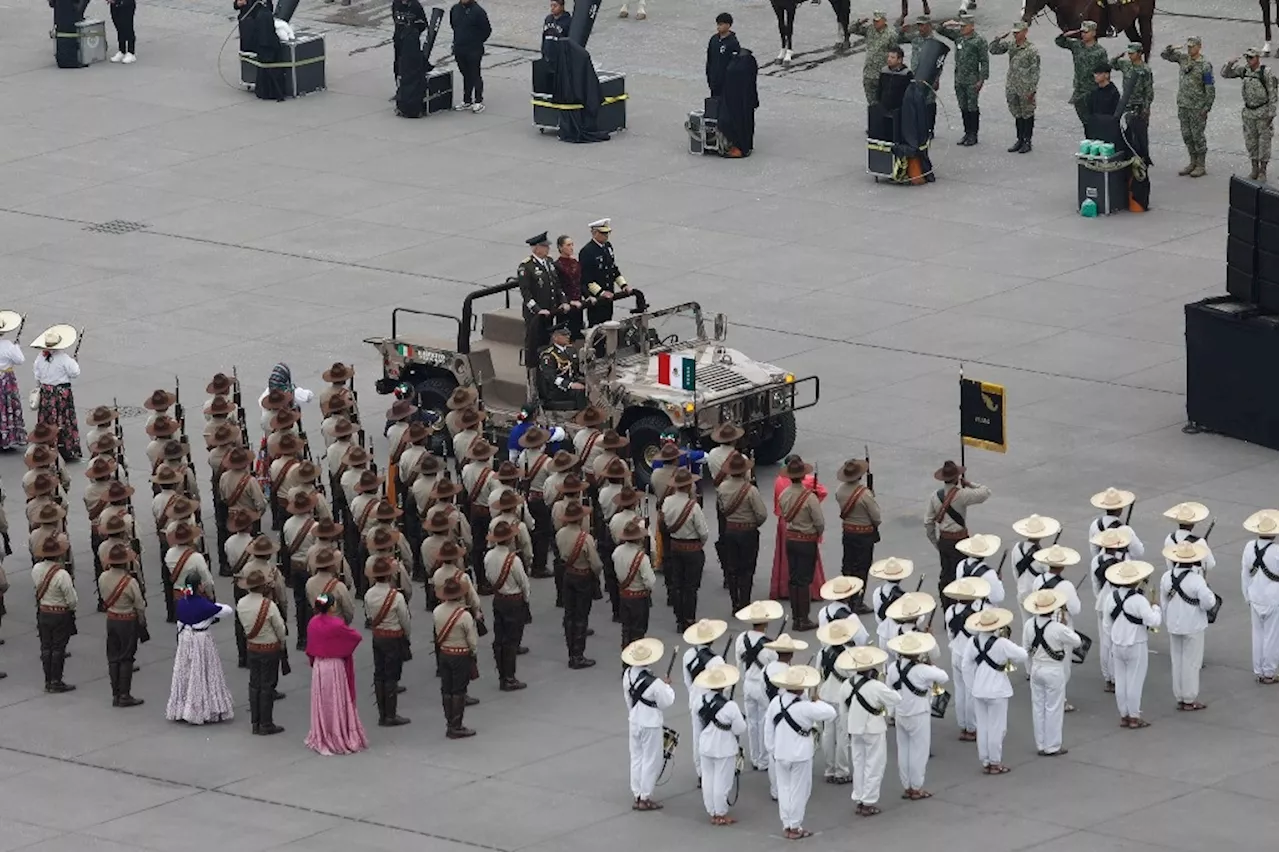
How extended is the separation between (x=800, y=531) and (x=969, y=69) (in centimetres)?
1494

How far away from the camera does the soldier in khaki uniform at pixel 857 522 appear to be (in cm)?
2525

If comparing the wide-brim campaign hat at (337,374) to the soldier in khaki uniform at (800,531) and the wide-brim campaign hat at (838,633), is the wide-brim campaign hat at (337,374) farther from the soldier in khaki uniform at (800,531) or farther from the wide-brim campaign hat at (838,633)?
the wide-brim campaign hat at (838,633)

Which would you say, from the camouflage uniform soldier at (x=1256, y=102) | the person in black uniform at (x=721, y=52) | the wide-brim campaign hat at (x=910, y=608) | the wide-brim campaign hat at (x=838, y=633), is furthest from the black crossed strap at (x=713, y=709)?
the person in black uniform at (x=721, y=52)

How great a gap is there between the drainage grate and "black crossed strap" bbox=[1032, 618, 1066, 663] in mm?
18211

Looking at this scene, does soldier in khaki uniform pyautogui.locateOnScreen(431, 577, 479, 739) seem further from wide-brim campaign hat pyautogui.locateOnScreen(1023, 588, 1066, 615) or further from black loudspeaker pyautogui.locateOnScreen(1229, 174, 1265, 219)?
black loudspeaker pyautogui.locateOnScreen(1229, 174, 1265, 219)

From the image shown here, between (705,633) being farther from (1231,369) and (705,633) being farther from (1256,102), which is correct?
(1256,102)

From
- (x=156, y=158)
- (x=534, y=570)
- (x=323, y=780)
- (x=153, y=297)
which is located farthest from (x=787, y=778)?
(x=156, y=158)

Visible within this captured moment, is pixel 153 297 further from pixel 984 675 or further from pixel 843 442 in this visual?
pixel 984 675

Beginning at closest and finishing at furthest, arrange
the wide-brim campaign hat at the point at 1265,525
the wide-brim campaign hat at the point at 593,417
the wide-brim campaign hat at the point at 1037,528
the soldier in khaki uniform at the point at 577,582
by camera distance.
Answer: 1. the wide-brim campaign hat at the point at 1265,525
2. the wide-brim campaign hat at the point at 1037,528
3. the soldier in khaki uniform at the point at 577,582
4. the wide-brim campaign hat at the point at 593,417

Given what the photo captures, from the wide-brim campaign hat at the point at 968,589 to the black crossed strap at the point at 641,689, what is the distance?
2.42 metres

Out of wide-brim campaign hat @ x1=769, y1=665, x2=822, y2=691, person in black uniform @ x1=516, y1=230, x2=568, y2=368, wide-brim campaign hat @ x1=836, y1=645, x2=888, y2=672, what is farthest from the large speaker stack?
wide-brim campaign hat @ x1=769, y1=665, x2=822, y2=691

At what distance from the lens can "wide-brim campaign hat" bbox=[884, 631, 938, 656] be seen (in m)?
21.5

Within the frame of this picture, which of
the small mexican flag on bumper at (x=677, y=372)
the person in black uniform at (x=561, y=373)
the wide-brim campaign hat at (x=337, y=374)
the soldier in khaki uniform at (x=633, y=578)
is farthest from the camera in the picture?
the person in black uniform at (x=561, y=373)

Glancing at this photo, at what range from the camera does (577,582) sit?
24516 mm
